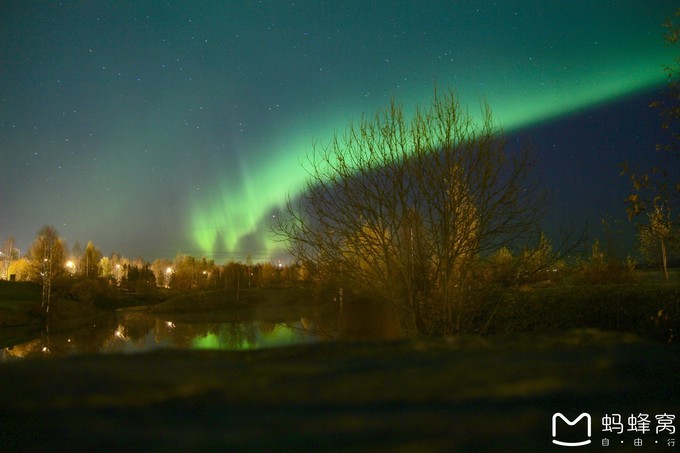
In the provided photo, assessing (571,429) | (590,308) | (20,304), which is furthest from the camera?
(20,304)

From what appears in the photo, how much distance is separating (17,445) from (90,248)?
106 m

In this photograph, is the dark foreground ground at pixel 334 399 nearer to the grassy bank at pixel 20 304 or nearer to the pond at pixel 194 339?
the pond at pixel 194 339

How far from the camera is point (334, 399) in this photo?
3.30 feet

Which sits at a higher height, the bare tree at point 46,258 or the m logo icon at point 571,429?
the bare tree at point 46,258

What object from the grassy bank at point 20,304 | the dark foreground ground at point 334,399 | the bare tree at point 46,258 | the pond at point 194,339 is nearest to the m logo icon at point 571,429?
the dark foreground ground at point 334,399

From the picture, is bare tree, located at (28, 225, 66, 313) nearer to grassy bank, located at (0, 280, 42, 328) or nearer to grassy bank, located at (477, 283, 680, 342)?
grassy bank, located at (0, 280, 42, 328)

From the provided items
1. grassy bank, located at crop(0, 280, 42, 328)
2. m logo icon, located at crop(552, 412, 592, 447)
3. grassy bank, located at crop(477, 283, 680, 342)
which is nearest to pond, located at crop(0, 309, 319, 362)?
m logo icon, located at crop(552, 412, 592, 447)

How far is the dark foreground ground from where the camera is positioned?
895 mm

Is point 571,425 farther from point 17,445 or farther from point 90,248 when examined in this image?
point 90,248

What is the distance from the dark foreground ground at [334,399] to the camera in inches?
35.2

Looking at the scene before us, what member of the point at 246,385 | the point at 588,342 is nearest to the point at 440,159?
the point at 588,342

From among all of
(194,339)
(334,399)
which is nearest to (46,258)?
(194,339)

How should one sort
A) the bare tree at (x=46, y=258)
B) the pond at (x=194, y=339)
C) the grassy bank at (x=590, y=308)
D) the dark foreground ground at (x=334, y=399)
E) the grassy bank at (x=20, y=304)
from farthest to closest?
the bare tree at (x=46, y=258) < the grassy bank at (x=20, y=304) < the grassy bank at (x=590, y=308) < the pond at (x=194, y=339) < the dark foreground ground at (x=334, y=399)

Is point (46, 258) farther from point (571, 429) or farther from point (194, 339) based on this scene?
point (571, 429)
